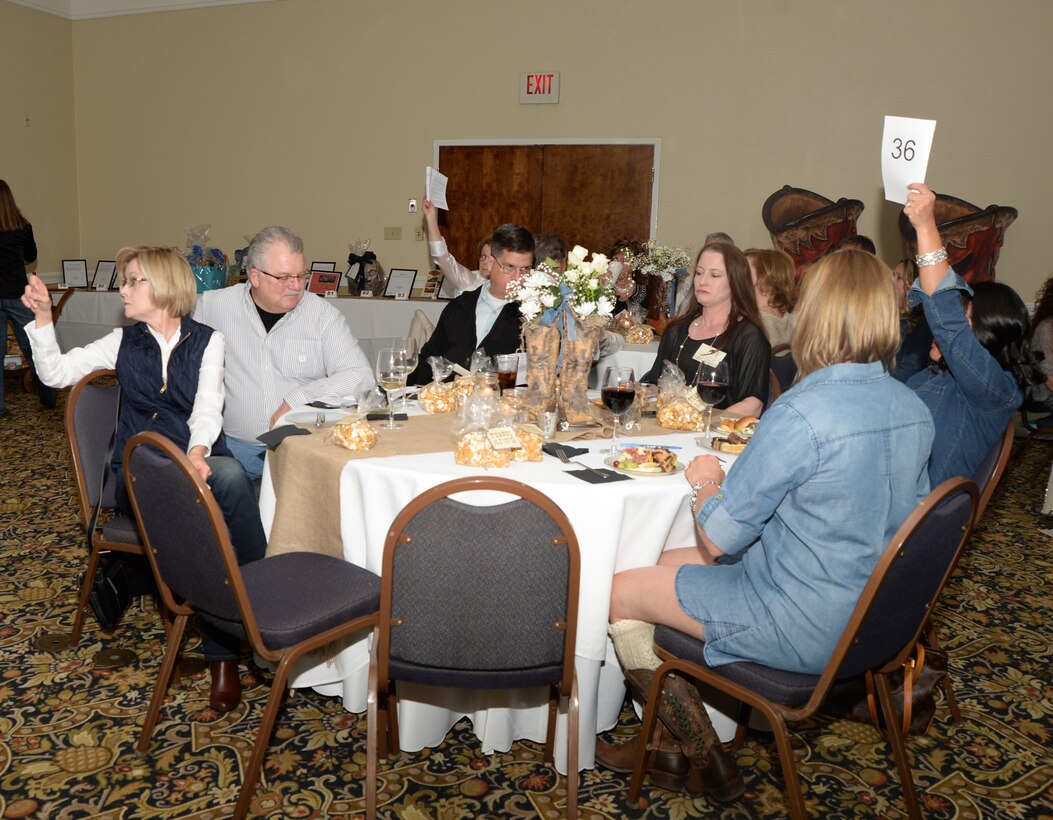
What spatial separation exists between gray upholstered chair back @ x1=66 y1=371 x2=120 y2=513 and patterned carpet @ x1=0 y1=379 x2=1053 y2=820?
57cm

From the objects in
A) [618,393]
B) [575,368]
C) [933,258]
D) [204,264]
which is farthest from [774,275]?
[204,264]

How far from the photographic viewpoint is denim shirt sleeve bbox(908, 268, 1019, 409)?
2.60 meters

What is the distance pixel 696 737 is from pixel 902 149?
1.79 metres

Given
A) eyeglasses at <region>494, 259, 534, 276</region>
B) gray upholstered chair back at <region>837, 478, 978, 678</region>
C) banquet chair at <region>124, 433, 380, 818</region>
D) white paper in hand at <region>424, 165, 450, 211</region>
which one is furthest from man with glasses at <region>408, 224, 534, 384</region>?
gray upholstered chair back at <region>837, 478, 978, 678</region>

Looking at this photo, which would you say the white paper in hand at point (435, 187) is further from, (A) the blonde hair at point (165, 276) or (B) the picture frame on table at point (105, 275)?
(B) the picture frame on table at point (105, 275)

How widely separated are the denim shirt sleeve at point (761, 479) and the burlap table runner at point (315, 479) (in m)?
0.73

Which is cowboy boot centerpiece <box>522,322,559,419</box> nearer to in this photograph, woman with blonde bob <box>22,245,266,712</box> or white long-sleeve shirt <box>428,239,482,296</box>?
woman with blonde bob <box>22,245,266,712</box>

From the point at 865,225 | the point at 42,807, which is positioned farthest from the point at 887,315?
the point at 865,225

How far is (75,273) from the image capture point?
29.0ft

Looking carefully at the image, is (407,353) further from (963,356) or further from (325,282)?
(325,282)

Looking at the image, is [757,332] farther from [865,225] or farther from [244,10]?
[244,10]

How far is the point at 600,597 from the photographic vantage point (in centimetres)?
213

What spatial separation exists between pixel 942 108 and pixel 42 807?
23.2ft

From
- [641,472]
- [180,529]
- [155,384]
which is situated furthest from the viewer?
[155,384]
